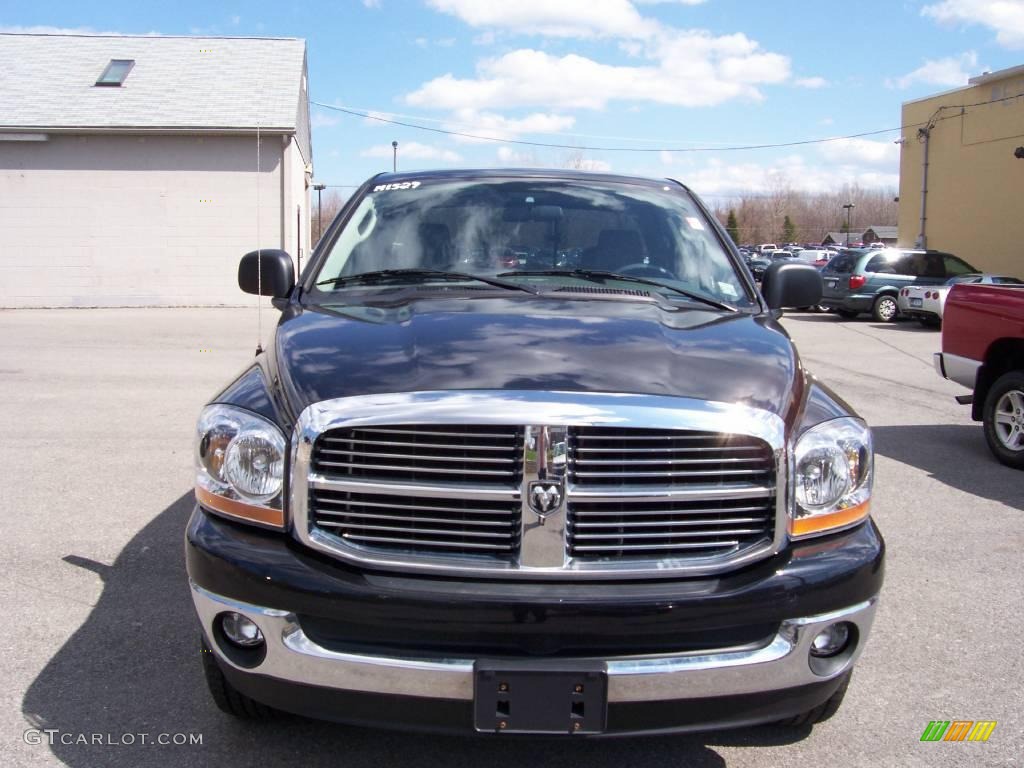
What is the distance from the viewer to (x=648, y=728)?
2.47 metres

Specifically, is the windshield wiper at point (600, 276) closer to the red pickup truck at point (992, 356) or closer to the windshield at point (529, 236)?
the windshield at point (529, 236)

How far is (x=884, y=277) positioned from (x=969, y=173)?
9.58m

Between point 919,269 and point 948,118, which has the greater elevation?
point 948,118

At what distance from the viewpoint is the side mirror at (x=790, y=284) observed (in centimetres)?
420

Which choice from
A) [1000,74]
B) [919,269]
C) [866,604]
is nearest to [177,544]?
[866,604]

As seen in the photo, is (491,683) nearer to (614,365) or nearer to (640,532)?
(640,532)

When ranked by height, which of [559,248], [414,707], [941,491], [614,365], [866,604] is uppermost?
[559,248]

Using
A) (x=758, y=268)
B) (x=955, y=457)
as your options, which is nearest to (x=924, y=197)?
(x=758, y=268)

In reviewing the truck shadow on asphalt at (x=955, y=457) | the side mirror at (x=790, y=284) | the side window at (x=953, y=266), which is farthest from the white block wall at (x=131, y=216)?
the side mirror at (x=790, y=284)

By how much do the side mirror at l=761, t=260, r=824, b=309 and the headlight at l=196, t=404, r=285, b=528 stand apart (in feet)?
7.95

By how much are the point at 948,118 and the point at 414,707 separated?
1247 inches

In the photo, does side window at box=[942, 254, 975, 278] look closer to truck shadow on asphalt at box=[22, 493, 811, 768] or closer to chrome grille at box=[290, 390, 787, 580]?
truck shadow on asphalt at box=[22, 493, 811, 768]

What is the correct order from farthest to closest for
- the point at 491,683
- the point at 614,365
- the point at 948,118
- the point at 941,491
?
the point at 948,118
the point at 941,491
the point at 614,365
the point at 491,683

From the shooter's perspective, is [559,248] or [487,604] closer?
[487,604]
